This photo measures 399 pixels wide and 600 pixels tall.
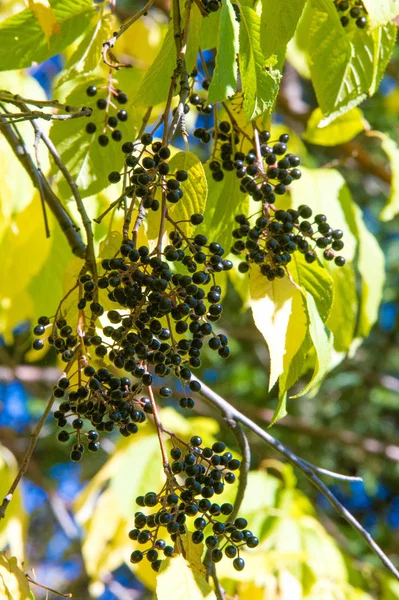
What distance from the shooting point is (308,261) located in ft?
4.05

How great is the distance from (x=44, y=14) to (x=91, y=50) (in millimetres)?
186

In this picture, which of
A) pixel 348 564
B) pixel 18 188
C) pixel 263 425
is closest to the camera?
pixel 18 188

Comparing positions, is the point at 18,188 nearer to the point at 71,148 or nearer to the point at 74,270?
the point at 71,148

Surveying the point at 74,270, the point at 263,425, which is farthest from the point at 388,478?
the point at 74,270

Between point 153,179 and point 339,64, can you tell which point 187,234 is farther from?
point 339,64

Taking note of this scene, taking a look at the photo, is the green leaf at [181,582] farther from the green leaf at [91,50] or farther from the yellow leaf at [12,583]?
the green leaf at [91,50]

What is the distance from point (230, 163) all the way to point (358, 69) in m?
0.30

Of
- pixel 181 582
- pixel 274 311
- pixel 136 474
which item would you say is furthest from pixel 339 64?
pixel 136 474

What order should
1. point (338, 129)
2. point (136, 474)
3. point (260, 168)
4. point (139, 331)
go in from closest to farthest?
point (139, 331), point (260, 168), point (338, 129), point (136, 474)

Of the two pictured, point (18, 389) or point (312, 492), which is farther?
point (18, 389)

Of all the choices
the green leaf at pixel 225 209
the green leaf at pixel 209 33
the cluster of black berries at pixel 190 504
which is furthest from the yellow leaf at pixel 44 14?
the cluster of black berries at pixel 190 504

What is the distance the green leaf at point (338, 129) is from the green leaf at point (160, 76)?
33.0 inches

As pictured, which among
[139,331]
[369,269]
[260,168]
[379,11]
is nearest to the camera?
[139,331]

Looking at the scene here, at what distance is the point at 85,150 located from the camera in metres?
1.47
